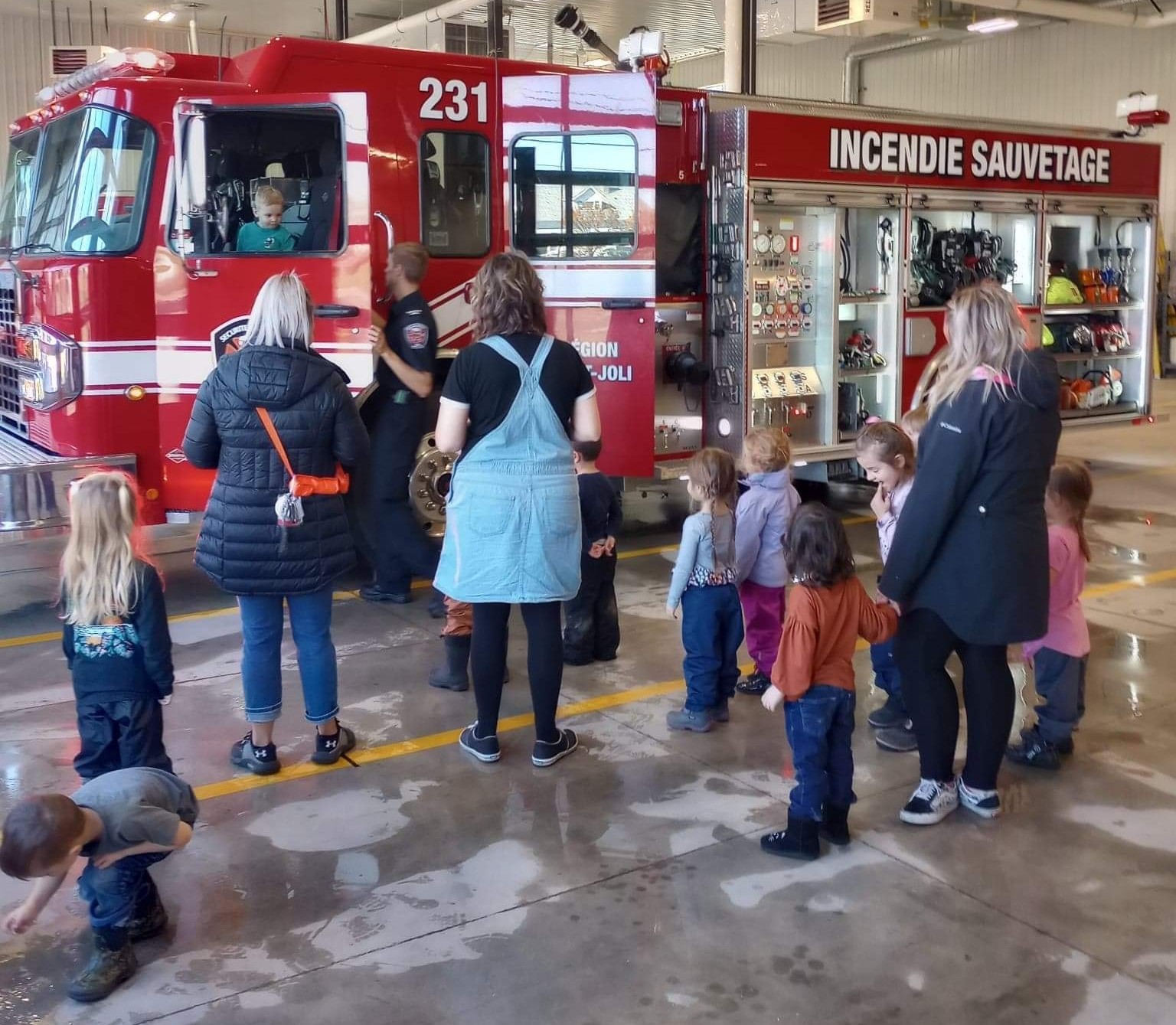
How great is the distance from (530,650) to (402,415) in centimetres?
261

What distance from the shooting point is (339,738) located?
493 centimetres

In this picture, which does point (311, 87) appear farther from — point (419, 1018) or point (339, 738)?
point (419, 1018)

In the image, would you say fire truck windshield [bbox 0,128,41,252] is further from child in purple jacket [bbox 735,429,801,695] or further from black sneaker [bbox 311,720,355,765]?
child in purple jacket [bbox 735,429,801,695]

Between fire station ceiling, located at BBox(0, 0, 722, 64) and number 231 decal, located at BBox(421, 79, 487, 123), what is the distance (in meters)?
11.2

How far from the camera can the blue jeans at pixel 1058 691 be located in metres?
4.70

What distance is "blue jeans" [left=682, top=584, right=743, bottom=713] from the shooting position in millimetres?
4980

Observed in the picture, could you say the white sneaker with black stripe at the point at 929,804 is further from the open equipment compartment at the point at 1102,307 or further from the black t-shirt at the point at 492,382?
the open equipment compartment at the point at 1102,307

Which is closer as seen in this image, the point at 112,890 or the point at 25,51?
the point at 112,890

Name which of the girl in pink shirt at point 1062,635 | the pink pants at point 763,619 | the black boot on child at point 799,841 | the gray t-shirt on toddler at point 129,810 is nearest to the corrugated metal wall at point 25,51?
the pink pants at point 763,619

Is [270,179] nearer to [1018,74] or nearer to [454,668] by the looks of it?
[454,668]

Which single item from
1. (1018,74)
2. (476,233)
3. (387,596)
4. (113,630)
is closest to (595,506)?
(387,596)

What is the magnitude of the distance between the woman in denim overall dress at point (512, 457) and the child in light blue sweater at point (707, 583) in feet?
1.82

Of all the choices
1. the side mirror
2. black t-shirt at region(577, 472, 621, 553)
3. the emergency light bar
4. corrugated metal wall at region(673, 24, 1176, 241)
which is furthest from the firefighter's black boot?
corrugated metal wall at region(673, 24, 1176, 241)

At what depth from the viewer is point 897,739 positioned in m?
4.93
